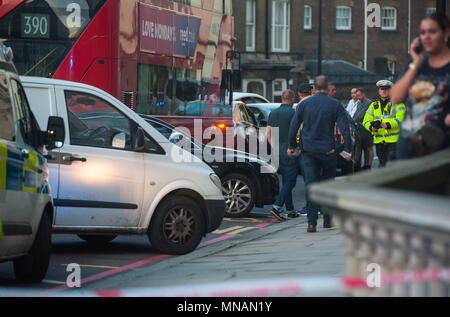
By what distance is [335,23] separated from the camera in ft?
190

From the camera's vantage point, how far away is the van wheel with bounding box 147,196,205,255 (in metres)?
10.2

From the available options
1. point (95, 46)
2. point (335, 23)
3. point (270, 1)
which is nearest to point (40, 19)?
point (95, 46)

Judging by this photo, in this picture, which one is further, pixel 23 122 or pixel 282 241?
pixel 282 241

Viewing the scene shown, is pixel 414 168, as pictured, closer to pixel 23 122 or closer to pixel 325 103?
pixel 23 122

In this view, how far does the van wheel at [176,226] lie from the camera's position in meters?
10.2

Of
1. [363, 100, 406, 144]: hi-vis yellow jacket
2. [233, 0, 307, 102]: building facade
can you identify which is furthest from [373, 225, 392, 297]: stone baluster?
[233, 0, 307, 102]: building facade

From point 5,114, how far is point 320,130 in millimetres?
4537

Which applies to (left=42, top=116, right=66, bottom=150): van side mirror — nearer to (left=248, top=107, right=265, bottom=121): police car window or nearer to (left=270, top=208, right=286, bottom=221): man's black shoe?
(left=270, top=208, right=286, bottom=221): man's black shoe

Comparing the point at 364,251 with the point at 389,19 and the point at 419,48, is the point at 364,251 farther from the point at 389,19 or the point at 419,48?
the point at 389,19

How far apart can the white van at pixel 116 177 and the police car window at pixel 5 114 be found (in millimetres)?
1685

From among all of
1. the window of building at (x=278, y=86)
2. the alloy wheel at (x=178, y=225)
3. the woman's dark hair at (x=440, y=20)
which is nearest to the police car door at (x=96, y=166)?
the alloy wheel at (x=178, y=225)

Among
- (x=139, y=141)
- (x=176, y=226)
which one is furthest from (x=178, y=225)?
(x=139, y=141)

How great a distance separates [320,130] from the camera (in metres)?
11.3
